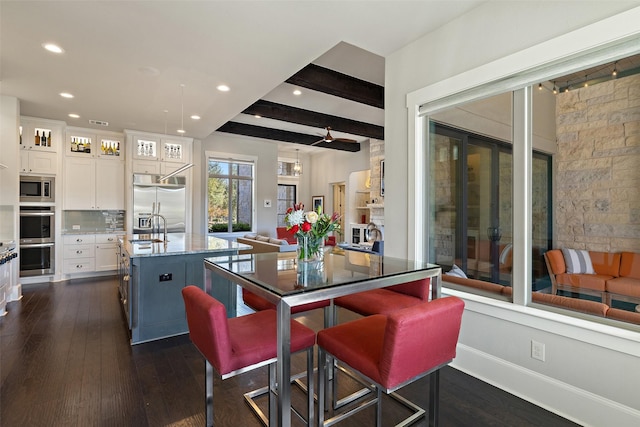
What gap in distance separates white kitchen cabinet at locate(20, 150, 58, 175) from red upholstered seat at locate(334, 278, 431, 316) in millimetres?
5960

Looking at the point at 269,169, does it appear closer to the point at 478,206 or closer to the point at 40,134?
the point at 40,134

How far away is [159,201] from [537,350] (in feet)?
20.8

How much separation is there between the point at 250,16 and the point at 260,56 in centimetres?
66

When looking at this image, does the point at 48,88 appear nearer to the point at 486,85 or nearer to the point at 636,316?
the point at 486,85

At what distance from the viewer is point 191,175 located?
21.6 feet

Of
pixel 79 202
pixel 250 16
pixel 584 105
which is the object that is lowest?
pixel 79 202

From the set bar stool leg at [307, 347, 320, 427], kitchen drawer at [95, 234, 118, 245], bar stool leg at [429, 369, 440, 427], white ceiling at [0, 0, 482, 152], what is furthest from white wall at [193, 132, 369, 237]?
bar stool leg at [429, 369, 440, 427]

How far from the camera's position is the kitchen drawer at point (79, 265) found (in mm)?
5594

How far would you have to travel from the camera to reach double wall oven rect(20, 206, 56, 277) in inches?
204

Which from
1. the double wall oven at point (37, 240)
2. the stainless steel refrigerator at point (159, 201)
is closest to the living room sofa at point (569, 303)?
the stainless steel refrigerator at point (159, 201)

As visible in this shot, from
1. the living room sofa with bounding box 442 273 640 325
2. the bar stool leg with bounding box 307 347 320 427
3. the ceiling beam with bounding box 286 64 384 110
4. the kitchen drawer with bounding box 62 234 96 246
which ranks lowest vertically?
the bar stool leg with bounding box 307 347 320 427

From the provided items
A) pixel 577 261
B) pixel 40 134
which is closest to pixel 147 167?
pixel 40 134

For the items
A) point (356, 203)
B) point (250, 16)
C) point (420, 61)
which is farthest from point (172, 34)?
point (356, 203)

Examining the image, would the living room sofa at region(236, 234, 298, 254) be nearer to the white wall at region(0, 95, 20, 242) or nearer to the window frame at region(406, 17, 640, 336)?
the window frame at region(406, 17, 640, 336)
